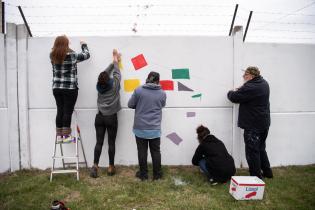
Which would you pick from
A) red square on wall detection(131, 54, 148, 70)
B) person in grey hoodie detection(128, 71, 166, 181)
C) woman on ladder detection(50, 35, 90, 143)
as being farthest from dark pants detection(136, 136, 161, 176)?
red square on wall detection(131, 54, 148, 70)

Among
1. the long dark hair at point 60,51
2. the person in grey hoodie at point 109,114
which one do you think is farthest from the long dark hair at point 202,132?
the long dark hair at point 60,51

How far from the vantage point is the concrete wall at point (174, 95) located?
4.81m

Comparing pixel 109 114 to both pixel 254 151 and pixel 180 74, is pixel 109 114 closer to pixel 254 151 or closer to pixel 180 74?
pixel 180 74

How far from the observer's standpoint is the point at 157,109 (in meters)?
4.44

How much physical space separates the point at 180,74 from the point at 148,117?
41.5 inches

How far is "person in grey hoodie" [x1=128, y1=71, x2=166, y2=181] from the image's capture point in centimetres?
438

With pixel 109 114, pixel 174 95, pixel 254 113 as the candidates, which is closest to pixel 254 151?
pixel 254 113

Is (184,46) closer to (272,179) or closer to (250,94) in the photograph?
(250,94)

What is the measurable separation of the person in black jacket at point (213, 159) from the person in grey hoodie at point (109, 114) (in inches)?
52.2

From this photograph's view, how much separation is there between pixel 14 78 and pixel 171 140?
9.07 feet

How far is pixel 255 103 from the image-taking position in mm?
4406

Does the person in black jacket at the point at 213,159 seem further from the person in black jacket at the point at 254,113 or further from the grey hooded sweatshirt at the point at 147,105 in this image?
the grey hooded sweatshirt at the point at 147,105

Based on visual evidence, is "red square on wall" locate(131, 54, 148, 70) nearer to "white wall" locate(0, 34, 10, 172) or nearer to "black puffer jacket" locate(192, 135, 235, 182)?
"black puffer jacket" locate(192, 135, 235, 182)

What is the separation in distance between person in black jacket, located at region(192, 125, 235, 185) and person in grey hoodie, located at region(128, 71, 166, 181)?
66 centimetres
